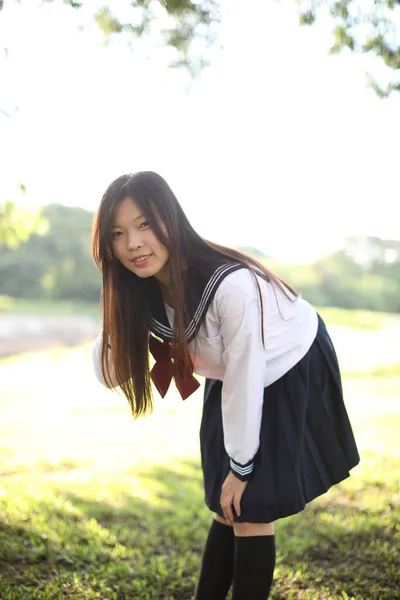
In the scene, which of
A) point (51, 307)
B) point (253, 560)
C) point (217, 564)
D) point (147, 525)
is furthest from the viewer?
point (51, 307)

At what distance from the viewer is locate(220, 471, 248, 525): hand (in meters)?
1.79

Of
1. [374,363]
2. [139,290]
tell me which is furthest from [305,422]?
[374,363]

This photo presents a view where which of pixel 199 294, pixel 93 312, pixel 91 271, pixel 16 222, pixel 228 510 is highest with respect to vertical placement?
pixel 16 222

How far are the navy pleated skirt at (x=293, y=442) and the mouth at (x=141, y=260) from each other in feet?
1.65

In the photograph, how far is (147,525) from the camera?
3389 mm

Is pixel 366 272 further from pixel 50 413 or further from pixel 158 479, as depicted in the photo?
pixel 158 479

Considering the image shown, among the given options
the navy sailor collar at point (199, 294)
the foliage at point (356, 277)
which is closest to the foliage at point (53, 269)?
the foliage at point (356, 277)

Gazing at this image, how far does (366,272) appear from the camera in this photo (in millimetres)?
26000

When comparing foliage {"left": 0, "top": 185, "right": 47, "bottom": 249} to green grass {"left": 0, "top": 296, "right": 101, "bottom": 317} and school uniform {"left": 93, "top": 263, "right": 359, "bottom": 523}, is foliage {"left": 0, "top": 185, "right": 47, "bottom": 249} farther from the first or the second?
green grass {"left": 0, "top": 296, "right": 101, "bottom": 317}

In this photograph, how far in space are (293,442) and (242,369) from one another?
12.2 inches

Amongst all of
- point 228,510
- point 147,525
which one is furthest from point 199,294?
point 147,525

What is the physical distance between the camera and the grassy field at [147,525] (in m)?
2.40

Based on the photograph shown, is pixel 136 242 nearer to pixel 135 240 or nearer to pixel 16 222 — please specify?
pixel 135 240

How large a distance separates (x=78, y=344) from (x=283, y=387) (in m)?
19.4
